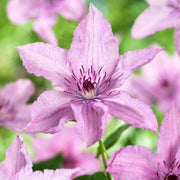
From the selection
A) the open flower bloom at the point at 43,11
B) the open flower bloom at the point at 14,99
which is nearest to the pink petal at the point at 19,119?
the open flower bloom at the point at 14,99

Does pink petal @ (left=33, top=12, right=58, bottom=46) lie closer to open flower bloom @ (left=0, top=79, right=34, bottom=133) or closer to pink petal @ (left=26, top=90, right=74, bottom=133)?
open flower bloom @ (left=0, top=79, right=34, bottom=133)

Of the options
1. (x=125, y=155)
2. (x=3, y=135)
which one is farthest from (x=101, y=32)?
(x=3, y=135)

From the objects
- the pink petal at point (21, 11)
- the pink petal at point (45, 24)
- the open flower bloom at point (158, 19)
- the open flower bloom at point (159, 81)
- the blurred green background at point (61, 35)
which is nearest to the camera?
the open flower bloom at point (158, 19)

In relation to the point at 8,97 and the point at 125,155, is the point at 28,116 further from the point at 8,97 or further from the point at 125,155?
the point at 125,155

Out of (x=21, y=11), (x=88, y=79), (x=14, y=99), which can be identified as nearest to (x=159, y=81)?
(x=21, y=11)

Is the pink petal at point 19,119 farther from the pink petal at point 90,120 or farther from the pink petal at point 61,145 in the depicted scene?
the pink petal at point 61,145

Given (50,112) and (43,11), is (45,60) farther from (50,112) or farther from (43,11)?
(43,11)
